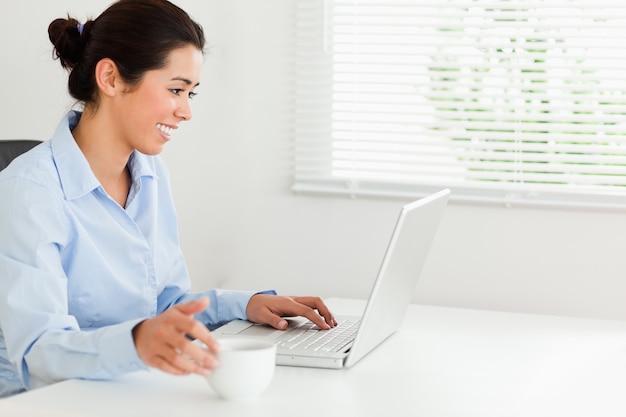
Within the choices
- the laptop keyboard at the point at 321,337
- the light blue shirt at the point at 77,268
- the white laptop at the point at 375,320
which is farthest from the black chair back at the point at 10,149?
the laptop keyboard at the point at 321,337

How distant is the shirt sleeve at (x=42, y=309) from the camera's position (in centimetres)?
138

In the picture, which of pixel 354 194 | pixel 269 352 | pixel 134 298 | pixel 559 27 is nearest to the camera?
pixel 269 352

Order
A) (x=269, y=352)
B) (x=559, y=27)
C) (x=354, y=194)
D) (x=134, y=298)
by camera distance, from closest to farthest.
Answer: (x=269, y=352) < (x=134, y=298) < (x=559, y=27) < (x=354, y=194)

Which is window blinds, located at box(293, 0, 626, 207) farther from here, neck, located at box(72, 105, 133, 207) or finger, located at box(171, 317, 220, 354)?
finger, located at box(171, 317, 220, 354)

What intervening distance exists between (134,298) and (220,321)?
7.5 inches

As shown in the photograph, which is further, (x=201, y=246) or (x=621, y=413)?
(x=201, y=246)

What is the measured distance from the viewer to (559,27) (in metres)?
2.43

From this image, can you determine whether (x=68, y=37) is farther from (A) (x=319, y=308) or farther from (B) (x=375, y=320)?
(B) (x=375, y=320)

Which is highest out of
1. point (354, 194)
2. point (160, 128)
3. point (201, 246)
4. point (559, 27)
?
point (559, 27)

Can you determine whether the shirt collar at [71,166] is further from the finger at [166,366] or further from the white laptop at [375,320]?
the finger at [166,366]

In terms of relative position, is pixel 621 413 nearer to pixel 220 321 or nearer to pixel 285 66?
pixel 220 321

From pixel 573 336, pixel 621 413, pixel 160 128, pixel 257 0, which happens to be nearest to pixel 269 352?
pixel 621 413

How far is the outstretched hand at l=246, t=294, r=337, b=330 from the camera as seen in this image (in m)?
1.75

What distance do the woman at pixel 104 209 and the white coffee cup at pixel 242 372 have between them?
27cm
